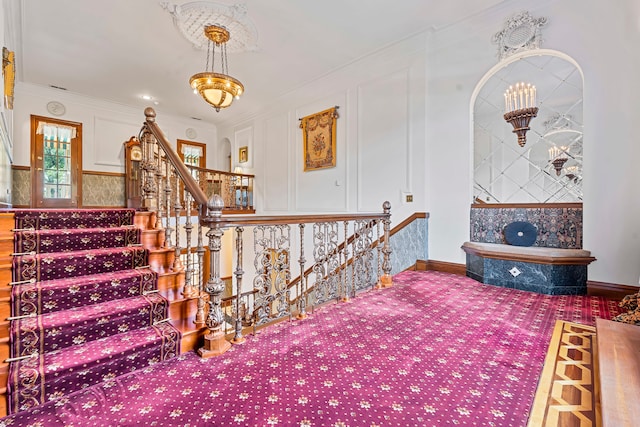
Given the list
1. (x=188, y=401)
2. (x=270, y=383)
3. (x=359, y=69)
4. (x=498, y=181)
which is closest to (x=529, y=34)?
(x=498, y=181)

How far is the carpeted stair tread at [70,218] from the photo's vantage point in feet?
8.57

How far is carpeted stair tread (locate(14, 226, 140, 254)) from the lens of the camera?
2342mm

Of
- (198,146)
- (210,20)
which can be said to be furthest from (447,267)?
(198,146)

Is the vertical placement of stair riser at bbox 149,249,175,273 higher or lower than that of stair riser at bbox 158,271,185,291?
higher

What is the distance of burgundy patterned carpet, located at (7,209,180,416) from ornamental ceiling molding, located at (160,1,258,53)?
3.18 meters

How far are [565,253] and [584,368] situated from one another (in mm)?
2082

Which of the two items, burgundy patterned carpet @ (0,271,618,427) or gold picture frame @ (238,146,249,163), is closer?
burgundy patterned carpet @ (0,271,618,427)

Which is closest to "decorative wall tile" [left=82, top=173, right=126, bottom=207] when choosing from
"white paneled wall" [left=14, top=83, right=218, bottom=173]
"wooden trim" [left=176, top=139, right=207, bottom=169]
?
"white paneled wall" [left=14, top=83, right=218, bottom=173]

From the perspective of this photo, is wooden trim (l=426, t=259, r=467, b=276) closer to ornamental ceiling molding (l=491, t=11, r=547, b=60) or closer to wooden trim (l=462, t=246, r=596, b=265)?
wooden trim (l=462, t=246, r=596, b=265)

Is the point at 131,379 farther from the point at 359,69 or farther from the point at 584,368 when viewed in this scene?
the point at 359,69

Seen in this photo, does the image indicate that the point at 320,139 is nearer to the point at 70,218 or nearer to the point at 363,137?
the point at 363,137

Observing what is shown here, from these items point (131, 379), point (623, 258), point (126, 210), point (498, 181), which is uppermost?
point (498, 181)

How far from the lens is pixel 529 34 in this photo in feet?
12.4

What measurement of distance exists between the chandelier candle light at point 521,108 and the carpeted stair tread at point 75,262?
15.2 feet
